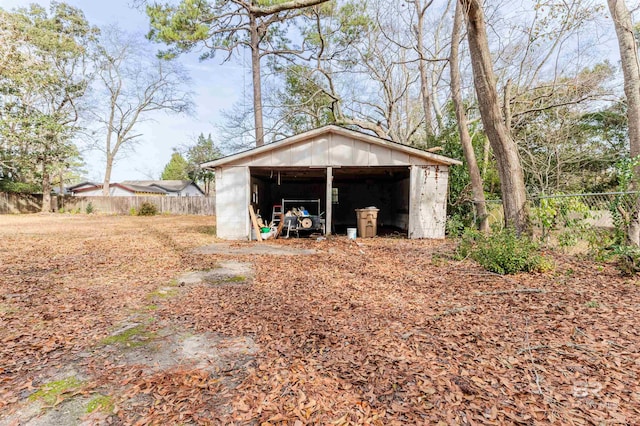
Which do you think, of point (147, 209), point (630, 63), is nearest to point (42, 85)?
point (147, 209)

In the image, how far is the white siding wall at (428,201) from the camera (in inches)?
359

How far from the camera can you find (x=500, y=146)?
5.84 m

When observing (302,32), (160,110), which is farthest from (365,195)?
(160,110)

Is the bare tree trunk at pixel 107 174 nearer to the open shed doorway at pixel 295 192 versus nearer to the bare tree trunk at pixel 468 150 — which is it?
the open shed doorway at pixel 295 192

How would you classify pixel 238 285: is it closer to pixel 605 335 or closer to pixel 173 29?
pixel 605 335

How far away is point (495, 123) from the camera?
19.0 feet

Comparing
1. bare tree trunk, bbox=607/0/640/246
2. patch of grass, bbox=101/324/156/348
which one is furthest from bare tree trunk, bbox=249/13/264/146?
patch of grass, bbox=101/324/156/348

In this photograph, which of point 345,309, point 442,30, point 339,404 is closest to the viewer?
point 339,404

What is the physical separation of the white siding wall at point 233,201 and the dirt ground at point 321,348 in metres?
4.21

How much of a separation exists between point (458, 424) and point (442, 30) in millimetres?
16244

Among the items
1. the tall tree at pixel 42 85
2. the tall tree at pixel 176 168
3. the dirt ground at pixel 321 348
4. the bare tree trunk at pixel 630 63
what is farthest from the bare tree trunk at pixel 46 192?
the bare tree trunk at pixel 630 63

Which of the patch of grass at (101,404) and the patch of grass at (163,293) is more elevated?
the patch of grass at (163,293)

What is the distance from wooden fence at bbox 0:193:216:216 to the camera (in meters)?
22.2

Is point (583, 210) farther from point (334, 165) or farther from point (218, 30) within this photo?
point (218, 30)
